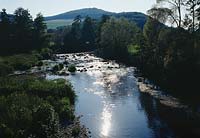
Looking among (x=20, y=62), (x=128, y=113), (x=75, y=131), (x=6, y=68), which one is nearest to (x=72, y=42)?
(x=20, y=62)

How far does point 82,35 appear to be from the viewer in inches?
6708

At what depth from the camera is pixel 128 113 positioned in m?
47.2

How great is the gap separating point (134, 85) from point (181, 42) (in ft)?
46.8

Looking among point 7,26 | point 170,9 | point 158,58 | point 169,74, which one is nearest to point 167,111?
point 169,74

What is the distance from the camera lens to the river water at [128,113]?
3900 cm

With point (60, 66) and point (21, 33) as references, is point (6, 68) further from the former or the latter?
A: point (21, 33)

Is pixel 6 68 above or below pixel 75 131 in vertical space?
above

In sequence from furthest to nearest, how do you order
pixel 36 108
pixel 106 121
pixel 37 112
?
pixel 106 121
pixel 36 108
pixel 37 112

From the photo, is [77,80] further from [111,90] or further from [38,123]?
[38,123]

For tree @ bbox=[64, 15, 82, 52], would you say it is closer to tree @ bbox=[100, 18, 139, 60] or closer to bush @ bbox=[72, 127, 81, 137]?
tree @ bbox=[100, 18, 139, 60]

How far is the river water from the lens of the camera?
39000 mm

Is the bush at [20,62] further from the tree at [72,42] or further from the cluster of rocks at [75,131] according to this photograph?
the cluster of rocks at [75,131]

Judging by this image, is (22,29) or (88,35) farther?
(88,35)

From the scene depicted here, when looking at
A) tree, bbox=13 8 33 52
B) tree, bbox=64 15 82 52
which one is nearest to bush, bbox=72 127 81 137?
tree, bbox=13 8 33 52
